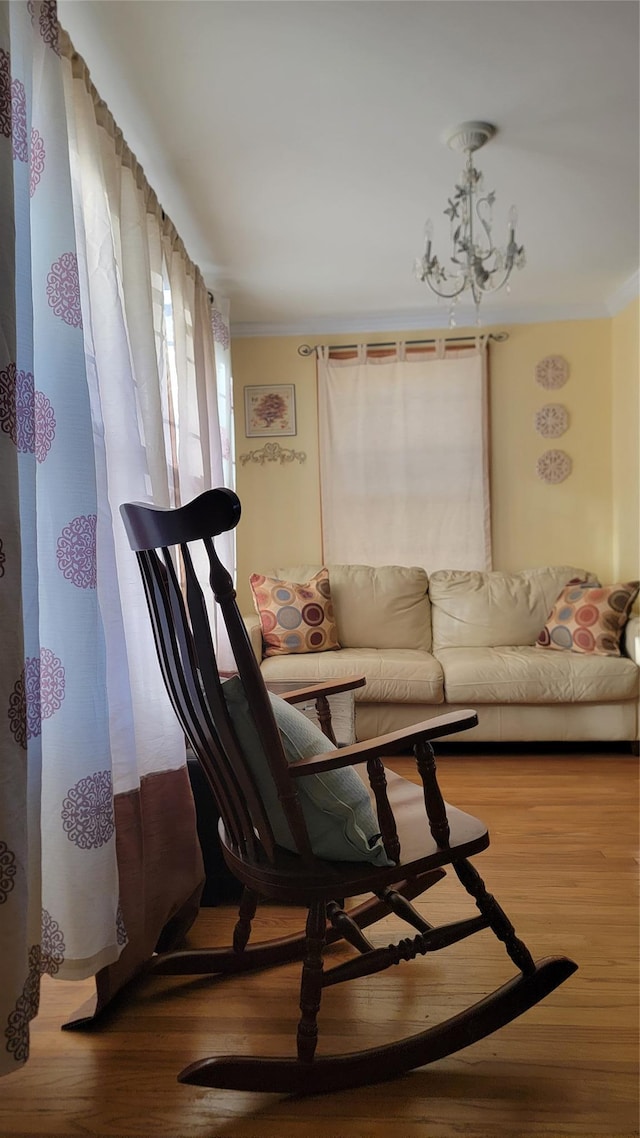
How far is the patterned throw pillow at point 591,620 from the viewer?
162 inches

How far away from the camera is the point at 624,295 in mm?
4758

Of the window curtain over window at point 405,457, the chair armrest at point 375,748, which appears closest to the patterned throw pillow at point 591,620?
the window curtain over window at point 405,457

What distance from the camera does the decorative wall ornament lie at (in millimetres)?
5230

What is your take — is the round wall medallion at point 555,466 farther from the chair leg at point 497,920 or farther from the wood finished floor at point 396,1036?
the chair leg at point 497,920

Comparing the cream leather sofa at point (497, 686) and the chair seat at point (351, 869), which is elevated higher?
the chair seat at point (351, 869)

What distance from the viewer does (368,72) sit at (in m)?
2.45

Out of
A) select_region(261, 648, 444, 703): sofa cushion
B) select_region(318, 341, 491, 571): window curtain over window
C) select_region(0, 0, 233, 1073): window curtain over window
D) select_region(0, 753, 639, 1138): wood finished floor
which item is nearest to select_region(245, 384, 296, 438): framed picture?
select_region(318, 341, 491, 571): window curtain over window

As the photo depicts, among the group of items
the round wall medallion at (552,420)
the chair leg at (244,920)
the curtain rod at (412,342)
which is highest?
the curtain rod at (412,342)

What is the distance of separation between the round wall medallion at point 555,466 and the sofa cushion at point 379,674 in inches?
65.2

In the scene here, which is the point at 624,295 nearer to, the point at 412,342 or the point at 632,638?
the point at 412,342

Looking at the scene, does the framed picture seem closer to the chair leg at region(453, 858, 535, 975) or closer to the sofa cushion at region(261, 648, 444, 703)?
the sofa cushion at region(261, 648, 444, 703)

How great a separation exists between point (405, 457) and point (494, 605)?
1150mm

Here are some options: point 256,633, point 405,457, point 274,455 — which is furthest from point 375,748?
point 274,455

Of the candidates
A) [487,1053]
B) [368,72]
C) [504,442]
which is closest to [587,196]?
[368,72]
